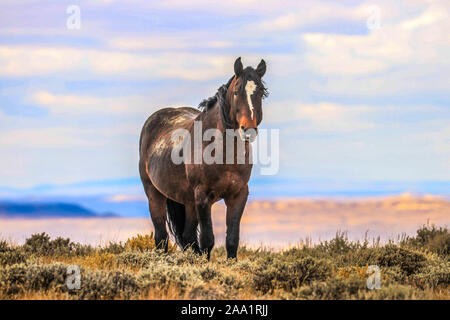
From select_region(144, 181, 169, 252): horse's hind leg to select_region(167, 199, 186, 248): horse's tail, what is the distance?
8.1 inches

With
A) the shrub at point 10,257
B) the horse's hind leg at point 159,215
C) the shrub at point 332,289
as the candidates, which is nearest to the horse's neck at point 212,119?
the horse's hind leg at point 159,215

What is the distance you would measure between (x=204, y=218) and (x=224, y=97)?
206cm

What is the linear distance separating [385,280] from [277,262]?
1642 mm

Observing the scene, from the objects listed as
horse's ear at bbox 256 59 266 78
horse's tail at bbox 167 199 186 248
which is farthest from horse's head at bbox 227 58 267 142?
horse's tail at bbox 167 199 186 248

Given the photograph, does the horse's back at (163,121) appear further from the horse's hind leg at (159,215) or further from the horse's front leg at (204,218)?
the horse's front leg at (204,218)

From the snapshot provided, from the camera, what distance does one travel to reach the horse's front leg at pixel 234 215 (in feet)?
37.1

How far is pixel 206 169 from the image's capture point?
36.7ft

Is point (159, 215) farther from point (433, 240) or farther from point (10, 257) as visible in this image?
point (433, 240)

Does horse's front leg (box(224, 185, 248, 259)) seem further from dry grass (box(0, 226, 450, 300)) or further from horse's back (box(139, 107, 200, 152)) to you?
horse's back (box(139, 107, 200, 152))

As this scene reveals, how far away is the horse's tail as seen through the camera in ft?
44.5

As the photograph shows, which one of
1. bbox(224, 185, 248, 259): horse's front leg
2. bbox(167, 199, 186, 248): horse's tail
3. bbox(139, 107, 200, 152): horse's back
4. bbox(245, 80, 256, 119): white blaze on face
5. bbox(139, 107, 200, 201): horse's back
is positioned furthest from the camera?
bbox(139, 107, 200, 152): horse's back

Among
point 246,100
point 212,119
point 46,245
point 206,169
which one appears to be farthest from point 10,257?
point 246,100
